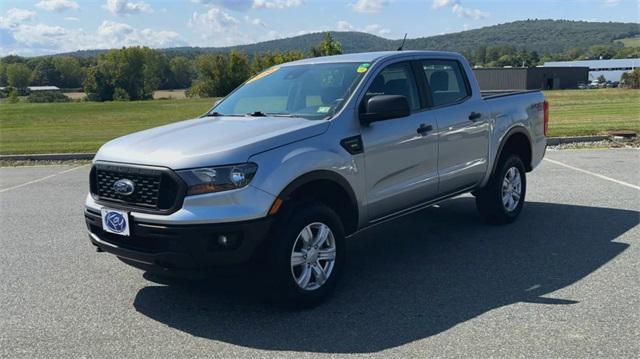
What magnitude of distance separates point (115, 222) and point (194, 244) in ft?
2.45

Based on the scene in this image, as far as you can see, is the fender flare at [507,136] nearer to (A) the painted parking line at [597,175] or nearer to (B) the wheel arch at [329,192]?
(B) the wheel arch at [329,192]

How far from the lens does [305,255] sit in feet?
14.5

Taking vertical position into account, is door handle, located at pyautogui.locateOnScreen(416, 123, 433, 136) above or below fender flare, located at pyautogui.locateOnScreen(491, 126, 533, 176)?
above

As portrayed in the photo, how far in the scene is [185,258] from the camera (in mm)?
3971

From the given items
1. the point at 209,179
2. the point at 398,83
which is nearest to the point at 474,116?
the point at 398,83

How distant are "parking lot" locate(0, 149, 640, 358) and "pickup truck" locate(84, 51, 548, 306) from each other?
0.45 metres

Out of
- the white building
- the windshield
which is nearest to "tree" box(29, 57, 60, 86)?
the white building

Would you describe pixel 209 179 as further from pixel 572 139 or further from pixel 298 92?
pixel 572 139

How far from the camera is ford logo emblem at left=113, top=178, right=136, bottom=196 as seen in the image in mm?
4223

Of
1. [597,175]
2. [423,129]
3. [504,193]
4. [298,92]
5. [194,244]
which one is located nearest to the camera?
[194,244]

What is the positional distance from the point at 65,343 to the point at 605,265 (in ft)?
14.5

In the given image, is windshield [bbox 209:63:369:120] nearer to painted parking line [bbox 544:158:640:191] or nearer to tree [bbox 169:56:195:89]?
painted parking line [bbox 544:158:640:191]

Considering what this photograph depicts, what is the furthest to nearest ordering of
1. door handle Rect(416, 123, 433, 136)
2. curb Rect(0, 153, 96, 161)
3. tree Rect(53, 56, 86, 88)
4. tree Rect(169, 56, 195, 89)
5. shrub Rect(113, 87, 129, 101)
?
tree Rect(169, 56, 195, 89) → tree Rect(53, 56, 86, 88) → shrub Rect(113, 87, 129, 101) → curb Rect(0, 153, 96, 161) → door handle Rect(416, 123, 433, 136)

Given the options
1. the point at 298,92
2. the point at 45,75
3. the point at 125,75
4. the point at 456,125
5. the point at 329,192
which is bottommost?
the point at 329,192
